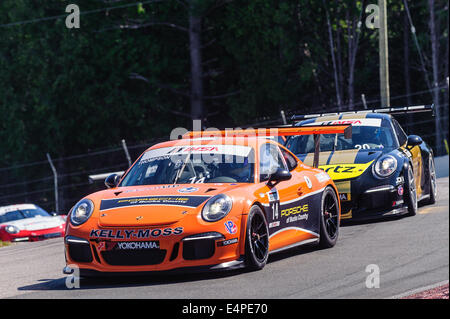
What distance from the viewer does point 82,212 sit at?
30.6 feet

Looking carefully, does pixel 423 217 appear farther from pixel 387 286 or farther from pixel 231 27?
pixel 231 27

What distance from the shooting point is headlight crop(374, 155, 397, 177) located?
43.6 ft

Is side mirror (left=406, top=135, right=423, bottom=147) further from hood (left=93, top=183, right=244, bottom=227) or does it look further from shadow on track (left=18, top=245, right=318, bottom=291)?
shadow on track (left=18, top=245, right=318, bottom=291)

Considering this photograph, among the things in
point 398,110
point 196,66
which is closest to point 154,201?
point 398,110

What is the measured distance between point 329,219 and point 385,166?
2.40 metres

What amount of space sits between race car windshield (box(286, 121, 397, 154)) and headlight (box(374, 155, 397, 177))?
662 mm

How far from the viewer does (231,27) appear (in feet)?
118

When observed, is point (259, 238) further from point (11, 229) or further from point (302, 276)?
point (11, 229)

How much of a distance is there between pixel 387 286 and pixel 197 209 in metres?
1.96

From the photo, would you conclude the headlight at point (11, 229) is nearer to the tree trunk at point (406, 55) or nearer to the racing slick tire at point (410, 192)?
the racing slick tire at point (410, 192)

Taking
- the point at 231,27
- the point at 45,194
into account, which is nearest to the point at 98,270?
the point at 231,27

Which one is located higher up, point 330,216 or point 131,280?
point 330,216

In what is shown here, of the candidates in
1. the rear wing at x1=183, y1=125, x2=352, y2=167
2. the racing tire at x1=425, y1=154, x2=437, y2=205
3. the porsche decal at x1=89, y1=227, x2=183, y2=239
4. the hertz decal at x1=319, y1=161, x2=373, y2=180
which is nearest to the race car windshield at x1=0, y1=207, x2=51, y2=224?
the racing tire at x1=425, y1=154, x2=437, y2=205

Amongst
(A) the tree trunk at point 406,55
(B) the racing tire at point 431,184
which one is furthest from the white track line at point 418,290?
(A) the tree trunk at point 406,55
